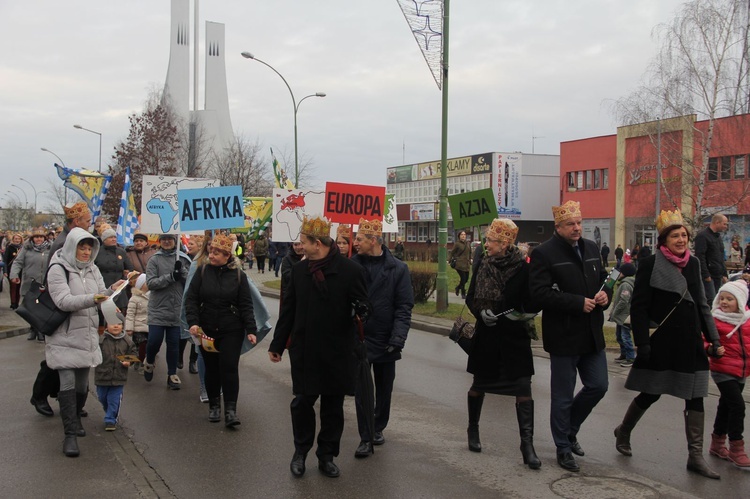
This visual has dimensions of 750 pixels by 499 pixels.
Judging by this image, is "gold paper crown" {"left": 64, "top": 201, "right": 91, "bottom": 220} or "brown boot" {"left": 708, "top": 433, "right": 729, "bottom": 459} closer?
"brown boot" {"left": 708, "top": 433, "right": 729, "bottom": 459}

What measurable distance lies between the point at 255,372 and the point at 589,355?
5.49 meters

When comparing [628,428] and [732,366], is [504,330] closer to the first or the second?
[628,428]

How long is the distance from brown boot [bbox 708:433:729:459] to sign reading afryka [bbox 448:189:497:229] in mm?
3477

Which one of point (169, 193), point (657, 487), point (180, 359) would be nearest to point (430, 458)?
point (657, 487)

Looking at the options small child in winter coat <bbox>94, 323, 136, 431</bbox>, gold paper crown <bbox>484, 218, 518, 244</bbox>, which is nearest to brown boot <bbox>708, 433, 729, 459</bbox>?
gold paper crown <bbox>484, 218, 518, 244</bbox>

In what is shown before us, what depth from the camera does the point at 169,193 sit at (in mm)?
11359

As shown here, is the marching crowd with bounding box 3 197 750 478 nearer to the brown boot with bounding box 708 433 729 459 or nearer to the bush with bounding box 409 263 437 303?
the brown boot with bounding box 708 433 729 459

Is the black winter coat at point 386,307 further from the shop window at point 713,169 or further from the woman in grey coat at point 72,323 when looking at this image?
the shop window at point 713,169

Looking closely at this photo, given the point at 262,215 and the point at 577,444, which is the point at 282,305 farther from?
the point at 262,215

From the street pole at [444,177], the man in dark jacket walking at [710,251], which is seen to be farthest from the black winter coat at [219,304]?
the street pole at [444,177]

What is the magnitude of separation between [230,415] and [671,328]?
13.2ft

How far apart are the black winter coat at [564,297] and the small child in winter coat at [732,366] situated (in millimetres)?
1079

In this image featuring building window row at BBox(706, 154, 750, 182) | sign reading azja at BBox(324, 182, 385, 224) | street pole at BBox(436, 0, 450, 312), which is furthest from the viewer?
building window row at BBox(706, 154, 750, 182)

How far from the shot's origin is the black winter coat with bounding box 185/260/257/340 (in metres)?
7.21
